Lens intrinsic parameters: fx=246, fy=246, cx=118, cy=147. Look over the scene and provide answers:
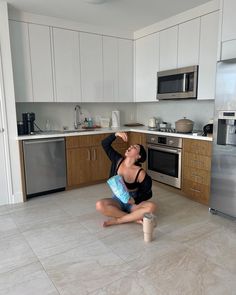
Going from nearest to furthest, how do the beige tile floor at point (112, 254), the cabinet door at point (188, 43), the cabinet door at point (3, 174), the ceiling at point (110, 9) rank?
the beige tile floor at point (112, 254) → the ceiling at point (110, 9) → the cabinet door at point (3, 174) → the cabinet door at point (188, 43)

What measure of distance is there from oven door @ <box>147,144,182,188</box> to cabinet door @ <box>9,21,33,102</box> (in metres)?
2.05

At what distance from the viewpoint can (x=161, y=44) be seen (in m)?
3.87

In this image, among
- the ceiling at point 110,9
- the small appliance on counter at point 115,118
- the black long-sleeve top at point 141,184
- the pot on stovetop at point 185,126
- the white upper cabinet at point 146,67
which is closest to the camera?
the black long-sleeve top at point 141,184

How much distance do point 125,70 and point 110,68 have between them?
1.03 feet

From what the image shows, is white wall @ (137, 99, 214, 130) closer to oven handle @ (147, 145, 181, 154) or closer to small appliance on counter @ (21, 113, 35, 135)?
oven handle @ (147, 145, 181, 154)

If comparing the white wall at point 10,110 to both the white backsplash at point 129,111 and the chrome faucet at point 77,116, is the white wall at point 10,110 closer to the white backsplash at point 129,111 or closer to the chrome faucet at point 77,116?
the white backsplash at point 129,111

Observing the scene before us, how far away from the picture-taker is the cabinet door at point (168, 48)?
12.0 feet

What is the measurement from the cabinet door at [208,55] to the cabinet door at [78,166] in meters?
1.90

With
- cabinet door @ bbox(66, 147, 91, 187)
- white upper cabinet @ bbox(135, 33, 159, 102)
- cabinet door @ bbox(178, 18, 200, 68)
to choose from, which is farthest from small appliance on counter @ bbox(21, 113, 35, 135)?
cabinet door @ bbox(178, 18, 200, 68)

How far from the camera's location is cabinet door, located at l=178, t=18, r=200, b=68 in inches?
131

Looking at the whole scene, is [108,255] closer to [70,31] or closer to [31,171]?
[31,171]

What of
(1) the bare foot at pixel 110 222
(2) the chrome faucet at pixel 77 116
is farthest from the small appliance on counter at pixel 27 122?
(1) the bare foot at pixel 110 222

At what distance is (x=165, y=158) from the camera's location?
372cm

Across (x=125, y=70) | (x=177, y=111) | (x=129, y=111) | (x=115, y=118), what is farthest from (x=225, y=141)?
(x=129, y=111)
